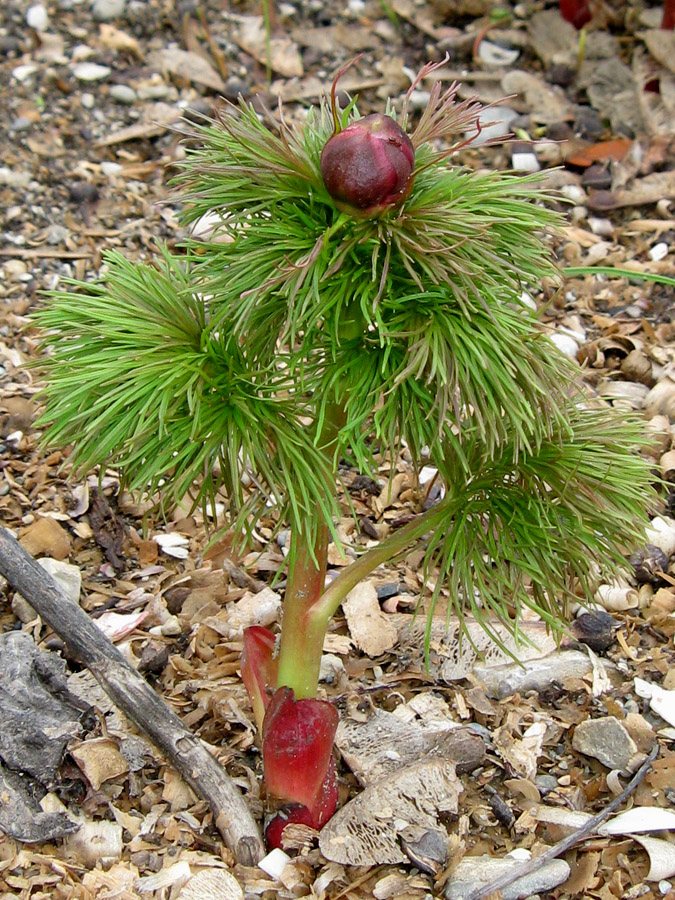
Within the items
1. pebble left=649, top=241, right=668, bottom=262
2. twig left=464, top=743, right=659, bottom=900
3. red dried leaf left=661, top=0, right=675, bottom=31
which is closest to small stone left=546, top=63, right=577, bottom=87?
red dried leaf left=661, top=0, right=675, bottom=31

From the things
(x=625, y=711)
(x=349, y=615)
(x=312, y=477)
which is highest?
(x=312, y=477)

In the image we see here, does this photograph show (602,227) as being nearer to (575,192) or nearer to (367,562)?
(575,192)

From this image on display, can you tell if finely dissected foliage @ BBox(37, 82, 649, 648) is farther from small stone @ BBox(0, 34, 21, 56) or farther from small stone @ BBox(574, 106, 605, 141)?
small stone @ BBox(0, 34, 21, 56)

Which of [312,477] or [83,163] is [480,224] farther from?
[83,163]

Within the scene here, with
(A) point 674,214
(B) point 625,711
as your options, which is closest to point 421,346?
(B) point 625,711

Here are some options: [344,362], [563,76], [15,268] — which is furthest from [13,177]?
[344,362]

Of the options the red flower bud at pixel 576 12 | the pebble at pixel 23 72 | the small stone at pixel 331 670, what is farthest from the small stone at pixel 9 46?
the small stone at pixel 331 670

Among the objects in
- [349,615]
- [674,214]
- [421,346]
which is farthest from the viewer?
[674,214]
